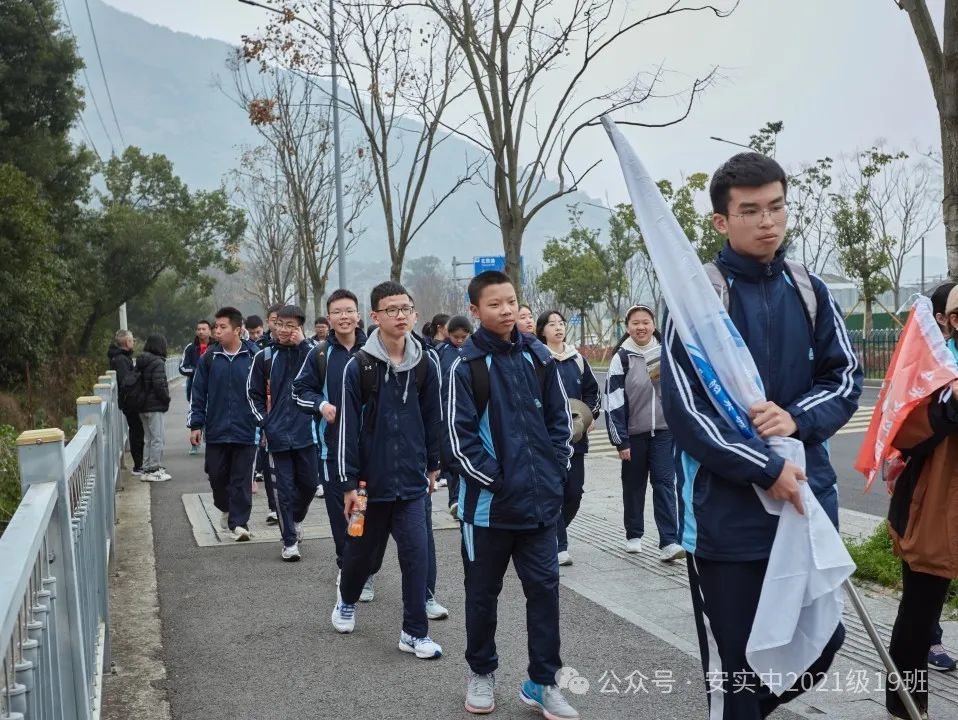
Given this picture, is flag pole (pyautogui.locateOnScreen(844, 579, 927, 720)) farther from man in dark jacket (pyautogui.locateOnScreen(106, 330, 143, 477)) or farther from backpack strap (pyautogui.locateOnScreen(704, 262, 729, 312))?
man in dark jacket (pyautogui.locateOnScreen(106, 330, 143, 477))

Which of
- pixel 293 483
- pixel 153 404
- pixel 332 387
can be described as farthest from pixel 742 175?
pixel 153 404

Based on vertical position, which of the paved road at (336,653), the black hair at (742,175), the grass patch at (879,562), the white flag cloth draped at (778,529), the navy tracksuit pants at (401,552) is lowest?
the paved road at (336,653)

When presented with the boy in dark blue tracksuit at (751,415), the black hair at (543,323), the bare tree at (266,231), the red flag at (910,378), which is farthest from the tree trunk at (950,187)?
the bare tree at (266,231)

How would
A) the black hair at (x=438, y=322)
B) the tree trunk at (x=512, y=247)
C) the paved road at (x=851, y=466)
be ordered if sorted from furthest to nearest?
1. the tree trunk at (x=512, y=247)
2. the black hair at (x=438, y=322)
3. the paved road at (x=851, y=466)

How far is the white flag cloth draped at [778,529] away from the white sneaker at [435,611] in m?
3.23

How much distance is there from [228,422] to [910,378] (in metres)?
6.20

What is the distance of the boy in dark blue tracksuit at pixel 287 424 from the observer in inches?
302

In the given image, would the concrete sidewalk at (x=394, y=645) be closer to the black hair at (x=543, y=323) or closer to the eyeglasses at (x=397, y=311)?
the black hair at (x=543, y=323)

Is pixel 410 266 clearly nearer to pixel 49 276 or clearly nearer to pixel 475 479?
pixel 49 276

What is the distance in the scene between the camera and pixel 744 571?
2.97 meters

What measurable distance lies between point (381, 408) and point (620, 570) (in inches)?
95.8

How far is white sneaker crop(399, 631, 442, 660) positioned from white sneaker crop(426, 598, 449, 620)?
549mm

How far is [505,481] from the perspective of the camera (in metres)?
4.25

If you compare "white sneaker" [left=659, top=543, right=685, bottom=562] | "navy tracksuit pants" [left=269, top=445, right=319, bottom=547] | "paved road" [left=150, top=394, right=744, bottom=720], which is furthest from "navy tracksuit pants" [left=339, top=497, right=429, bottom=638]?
"white sneaker" [left=659, top=543, right=685, bottom=562]
